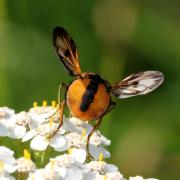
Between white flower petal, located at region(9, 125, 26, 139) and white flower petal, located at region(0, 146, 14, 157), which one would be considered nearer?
white flower petal, located at region(0, 146, 14, 157)

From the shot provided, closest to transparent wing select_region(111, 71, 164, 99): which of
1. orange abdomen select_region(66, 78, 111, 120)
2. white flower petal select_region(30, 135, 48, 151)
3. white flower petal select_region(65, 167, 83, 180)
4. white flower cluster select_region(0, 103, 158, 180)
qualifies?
orange abdomen select_region(66, 78, 111, 120)

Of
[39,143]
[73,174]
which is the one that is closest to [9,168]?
[73,174]

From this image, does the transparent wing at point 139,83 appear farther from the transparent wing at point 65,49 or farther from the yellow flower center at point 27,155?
the yellow flower center at point 27,155

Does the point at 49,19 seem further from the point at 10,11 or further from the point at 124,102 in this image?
the point at 124,102

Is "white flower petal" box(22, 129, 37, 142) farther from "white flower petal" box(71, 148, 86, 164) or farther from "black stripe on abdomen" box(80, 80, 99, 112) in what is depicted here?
"black stripe on abdomen" box(80, 80, 99, 112)

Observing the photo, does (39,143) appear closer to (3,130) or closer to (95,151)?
(3,130)

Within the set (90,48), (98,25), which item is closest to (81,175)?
(98,25)

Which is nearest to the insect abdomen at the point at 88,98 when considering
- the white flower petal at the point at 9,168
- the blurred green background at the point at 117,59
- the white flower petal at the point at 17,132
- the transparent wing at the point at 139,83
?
the transparent wing at the point at 139,83

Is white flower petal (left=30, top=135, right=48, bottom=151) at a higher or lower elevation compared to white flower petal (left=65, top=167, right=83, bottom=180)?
higher
